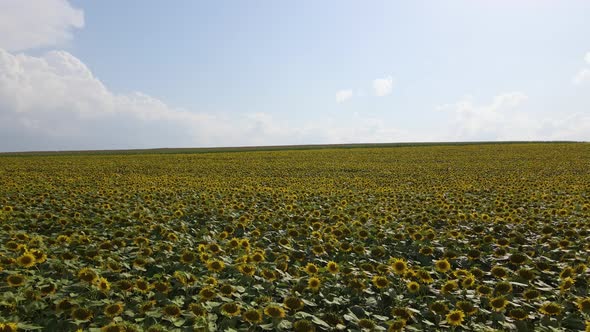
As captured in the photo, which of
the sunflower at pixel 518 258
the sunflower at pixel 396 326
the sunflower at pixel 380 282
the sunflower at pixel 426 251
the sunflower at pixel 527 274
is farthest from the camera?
the sunflower at pixel 426 251

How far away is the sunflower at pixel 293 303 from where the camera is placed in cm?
432

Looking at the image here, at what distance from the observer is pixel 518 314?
4.27 meters

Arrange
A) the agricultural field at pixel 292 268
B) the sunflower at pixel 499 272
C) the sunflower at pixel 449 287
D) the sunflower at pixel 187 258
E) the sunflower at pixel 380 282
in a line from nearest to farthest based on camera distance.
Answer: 1. the agricultural field at pixel 292 268
2. the sunflower at pixel 449 287
3. the sunflower at pixel 380 282
4. the sunflower at pixel 499 272
5. the sunflower at pixel 187 258

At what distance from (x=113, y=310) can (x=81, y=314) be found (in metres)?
0.29

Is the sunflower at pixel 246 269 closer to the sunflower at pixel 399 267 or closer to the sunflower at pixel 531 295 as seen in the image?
the sunflower at pixel 399 267

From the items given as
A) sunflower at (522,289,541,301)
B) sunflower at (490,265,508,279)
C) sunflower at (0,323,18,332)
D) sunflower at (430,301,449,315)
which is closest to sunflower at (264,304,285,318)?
sunflower at (430,301,449,315)

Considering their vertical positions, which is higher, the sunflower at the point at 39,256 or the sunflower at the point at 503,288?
the sunflower at the point at 39,256

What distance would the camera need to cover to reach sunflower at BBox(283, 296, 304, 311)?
4316 millimetres

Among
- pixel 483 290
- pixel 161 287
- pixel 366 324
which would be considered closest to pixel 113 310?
pixel 161 287

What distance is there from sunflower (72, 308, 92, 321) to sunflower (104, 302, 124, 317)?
0.15 metres

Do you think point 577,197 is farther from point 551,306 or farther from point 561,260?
point 551,306

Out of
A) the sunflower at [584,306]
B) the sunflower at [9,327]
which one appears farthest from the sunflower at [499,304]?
the sunflower at [9,327]

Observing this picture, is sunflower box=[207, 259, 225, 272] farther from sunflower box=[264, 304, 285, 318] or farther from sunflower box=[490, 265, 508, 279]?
sunflower box=[490, 265, 508, 279]

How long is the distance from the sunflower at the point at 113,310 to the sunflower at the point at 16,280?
1288 millimetres
